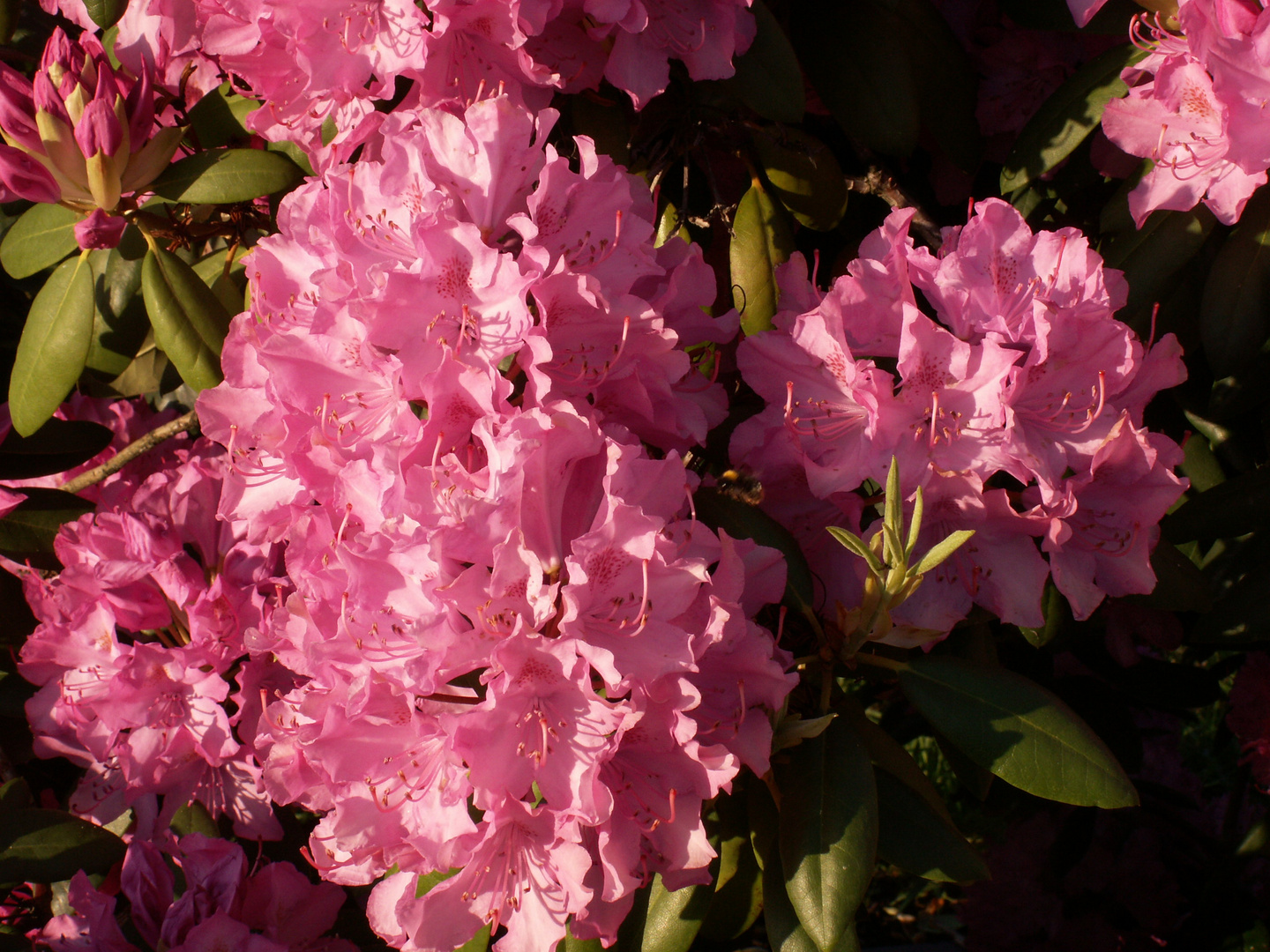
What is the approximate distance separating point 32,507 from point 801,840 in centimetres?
136

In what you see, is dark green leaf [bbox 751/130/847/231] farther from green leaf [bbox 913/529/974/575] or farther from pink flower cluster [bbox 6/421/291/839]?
pink flower cluster [bbox 6/421/291/839]

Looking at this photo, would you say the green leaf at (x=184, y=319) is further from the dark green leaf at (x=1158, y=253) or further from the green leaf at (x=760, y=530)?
the dark green leaf at (x=1158, y=253)

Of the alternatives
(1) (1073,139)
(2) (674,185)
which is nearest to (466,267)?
(2) (674,185)

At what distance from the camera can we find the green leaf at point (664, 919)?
3.59 ft

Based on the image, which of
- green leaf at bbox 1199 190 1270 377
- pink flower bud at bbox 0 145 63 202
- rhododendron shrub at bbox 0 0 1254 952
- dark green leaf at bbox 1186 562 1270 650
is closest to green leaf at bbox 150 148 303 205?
rhododendron shrub at bbox 0 0 1254 952

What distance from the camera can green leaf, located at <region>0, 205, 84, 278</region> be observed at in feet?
4.80

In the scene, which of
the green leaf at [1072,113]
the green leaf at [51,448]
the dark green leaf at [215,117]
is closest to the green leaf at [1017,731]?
the green leaf at [1072,113]

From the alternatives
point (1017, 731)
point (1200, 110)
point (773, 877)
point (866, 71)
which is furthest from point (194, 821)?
point (1200, 110)

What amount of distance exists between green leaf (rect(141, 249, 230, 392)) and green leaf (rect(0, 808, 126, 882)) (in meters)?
0.60

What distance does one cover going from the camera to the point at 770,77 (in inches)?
51.3

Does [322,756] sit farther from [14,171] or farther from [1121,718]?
[1121,718]

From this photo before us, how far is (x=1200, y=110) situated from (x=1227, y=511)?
0.54 metres

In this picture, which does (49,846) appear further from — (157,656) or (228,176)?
(228,176)

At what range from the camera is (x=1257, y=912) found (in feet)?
8.13
